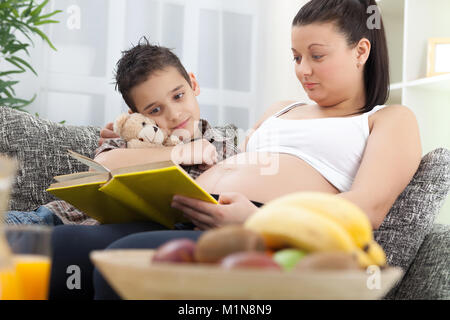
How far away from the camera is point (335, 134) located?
1.31 metres

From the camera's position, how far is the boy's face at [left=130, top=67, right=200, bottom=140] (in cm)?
138

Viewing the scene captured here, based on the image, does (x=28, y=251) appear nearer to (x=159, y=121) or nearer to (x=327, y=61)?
(x=159, y=121)

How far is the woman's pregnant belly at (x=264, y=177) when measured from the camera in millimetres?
1177

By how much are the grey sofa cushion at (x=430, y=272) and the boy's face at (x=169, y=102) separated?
2.17 ft

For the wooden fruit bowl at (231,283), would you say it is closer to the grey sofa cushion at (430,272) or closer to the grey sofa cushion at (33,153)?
the grey sofa cushion at (430,272)

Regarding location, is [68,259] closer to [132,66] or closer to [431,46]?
[132,66]

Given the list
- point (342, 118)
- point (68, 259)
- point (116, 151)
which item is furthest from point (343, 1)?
point (68, 259)

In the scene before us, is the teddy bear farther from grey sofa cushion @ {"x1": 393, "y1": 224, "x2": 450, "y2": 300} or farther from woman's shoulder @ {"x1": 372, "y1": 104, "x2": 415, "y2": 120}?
grey sofa cushion @ {"x1": 393, "y1": 224, "x2": 450, "y2": 300}

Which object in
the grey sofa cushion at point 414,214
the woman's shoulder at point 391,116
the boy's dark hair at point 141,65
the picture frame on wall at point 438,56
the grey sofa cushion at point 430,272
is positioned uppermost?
the picture frame on wall at point 438,56

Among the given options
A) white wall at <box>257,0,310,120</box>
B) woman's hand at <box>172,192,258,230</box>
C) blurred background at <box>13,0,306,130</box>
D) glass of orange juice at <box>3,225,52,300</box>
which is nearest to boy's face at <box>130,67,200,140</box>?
woman's hand at <box>172,192,258,230</box>

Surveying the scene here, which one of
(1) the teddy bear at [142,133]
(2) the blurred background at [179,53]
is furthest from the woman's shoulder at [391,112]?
(2) the blurred background at [179,53]

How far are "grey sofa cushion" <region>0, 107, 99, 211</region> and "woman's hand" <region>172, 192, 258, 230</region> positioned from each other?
726 mm

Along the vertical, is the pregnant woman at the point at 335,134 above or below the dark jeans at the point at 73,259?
above
